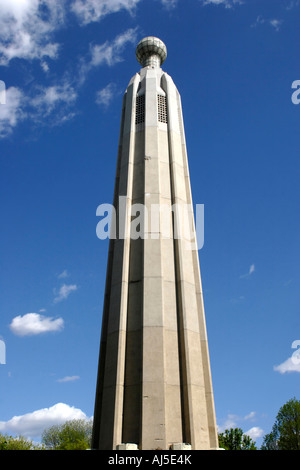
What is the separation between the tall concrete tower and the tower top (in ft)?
16.8

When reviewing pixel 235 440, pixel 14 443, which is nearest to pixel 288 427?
pixel 235 440

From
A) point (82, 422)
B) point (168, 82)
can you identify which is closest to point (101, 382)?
point (168, 82)

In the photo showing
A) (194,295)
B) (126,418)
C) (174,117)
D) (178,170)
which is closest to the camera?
(126,418)

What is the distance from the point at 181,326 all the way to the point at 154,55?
19.6 metres

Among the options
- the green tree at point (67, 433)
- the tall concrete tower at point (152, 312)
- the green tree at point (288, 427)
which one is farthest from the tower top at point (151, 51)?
the green tree at point (67, 433)

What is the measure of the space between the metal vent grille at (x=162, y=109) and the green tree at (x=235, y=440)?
44045 millimetres

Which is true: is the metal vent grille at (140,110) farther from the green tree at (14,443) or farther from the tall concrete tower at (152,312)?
the green tree at (14,443)

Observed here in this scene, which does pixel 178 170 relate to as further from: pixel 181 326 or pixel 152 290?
pixel 181 326

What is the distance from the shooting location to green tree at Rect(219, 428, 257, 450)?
49156 mm

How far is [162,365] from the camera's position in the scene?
1509cm

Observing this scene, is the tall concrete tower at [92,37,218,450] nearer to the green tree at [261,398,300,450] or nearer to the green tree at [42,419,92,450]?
the green tree at [261,398,300,450]

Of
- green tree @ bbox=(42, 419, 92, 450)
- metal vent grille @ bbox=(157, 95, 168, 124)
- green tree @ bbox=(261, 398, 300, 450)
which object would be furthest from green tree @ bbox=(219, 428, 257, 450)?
metal vent grille @ bbox=(157, 95, 168, 124)

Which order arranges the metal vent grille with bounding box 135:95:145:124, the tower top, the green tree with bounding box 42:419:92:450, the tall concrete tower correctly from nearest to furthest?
the tall concrete tower
the metal vent grille with bounding box 135:95:145:124
the tower top
the green tree with bounding box 42:419:92:450

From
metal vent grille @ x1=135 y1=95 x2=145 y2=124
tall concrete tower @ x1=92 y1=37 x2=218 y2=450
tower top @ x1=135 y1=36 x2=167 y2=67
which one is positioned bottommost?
tall concrete tower @ x1=92 y1=37 x2=218 y2=450
